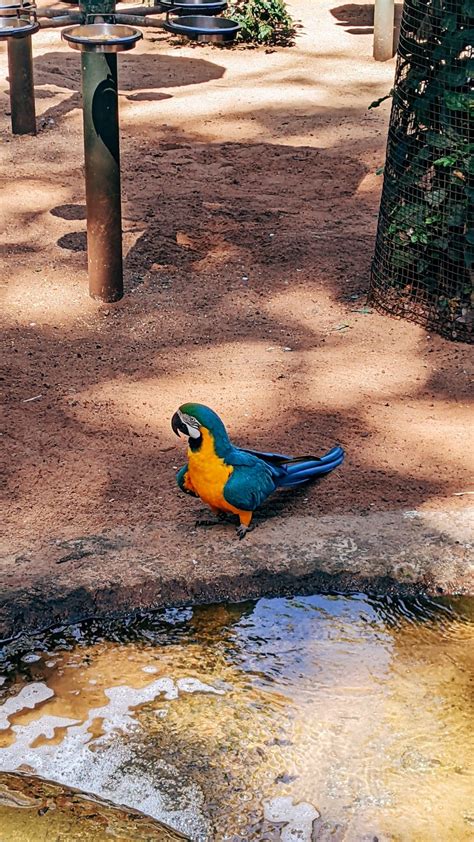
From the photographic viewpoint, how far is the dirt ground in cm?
420

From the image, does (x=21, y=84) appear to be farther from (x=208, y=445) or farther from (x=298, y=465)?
(x=208, y=445)

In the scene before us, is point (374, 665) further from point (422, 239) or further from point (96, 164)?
point (96, 164)

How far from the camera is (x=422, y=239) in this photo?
215 inches

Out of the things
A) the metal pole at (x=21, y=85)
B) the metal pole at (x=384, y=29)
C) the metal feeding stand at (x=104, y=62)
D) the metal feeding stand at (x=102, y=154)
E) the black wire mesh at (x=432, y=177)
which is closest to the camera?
the metal feeding stand at (x=104, y=62)

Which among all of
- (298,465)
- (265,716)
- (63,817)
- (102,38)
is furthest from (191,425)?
(102,38)

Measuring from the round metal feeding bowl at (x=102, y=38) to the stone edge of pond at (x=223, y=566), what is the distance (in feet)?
7.35

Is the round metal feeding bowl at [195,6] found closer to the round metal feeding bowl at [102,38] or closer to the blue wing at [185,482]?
the round metal feeding bowl at [102,38]

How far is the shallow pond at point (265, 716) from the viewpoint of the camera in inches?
111

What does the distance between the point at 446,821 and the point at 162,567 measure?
1.25m

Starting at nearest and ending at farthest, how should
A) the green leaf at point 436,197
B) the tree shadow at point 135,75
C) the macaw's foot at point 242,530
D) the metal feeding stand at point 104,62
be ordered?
the macaw's foot at point 242,530, the metal feeding stand at point 104,62, the green leaf at point 436,197, the tree shadow at point 135,75

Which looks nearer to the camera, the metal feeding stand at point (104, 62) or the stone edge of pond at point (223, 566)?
the stone edge of pond at point (223, 566)

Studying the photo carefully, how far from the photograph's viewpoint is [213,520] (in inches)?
154

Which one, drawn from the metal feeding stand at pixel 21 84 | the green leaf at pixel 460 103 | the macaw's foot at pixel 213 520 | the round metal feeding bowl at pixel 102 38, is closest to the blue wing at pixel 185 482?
the macaw's foot at pixel 213 520

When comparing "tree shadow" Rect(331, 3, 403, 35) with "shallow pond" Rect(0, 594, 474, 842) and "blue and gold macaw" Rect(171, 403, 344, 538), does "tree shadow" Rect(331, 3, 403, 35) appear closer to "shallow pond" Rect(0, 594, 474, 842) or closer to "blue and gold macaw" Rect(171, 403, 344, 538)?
"blue and gold macaw" Rect(171, 403, 344, 538)
